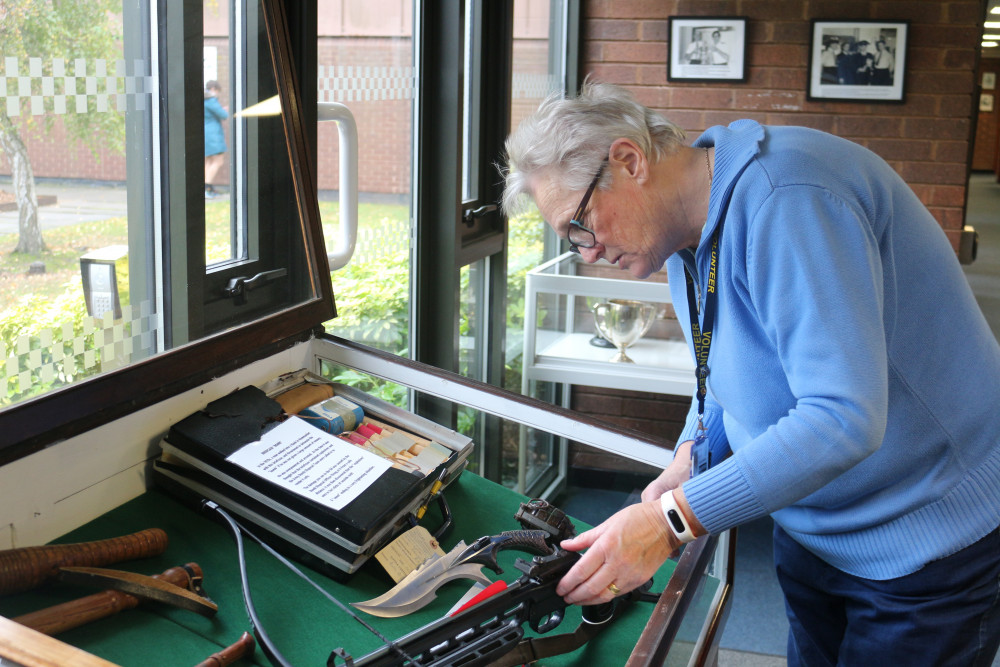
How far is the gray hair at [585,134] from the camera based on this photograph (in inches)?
47.1

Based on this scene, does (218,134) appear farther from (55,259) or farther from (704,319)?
(704,319)

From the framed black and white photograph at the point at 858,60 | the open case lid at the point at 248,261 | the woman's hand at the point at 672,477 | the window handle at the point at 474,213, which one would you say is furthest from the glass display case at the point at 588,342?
the woman's hand at the point at 672,477

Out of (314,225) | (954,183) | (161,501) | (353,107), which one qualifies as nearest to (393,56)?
(353,107)

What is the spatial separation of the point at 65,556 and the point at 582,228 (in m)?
0.76

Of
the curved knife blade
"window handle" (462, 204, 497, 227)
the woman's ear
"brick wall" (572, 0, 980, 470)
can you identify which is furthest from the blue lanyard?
"brick wall" (572, 0, 980, 470)

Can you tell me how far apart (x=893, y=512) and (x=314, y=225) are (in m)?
1.03

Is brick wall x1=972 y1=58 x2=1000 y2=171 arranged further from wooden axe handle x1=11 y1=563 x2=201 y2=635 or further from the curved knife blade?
wooden axe handle x1=11 y1=563 x2=201 y2=635

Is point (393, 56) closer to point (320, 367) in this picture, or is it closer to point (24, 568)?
point (320, 367)

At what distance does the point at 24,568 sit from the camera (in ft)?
3.27

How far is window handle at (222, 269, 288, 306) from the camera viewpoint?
4.80 ft

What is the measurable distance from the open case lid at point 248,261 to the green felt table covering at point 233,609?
0.58ft

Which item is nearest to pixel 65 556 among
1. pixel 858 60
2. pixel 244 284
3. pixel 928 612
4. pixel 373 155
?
pixel 244 284

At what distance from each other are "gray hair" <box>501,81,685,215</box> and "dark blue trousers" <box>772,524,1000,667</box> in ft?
2.14

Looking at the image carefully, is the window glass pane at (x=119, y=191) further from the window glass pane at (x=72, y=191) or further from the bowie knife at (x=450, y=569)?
the bowie knife at (x=450, y=569)
